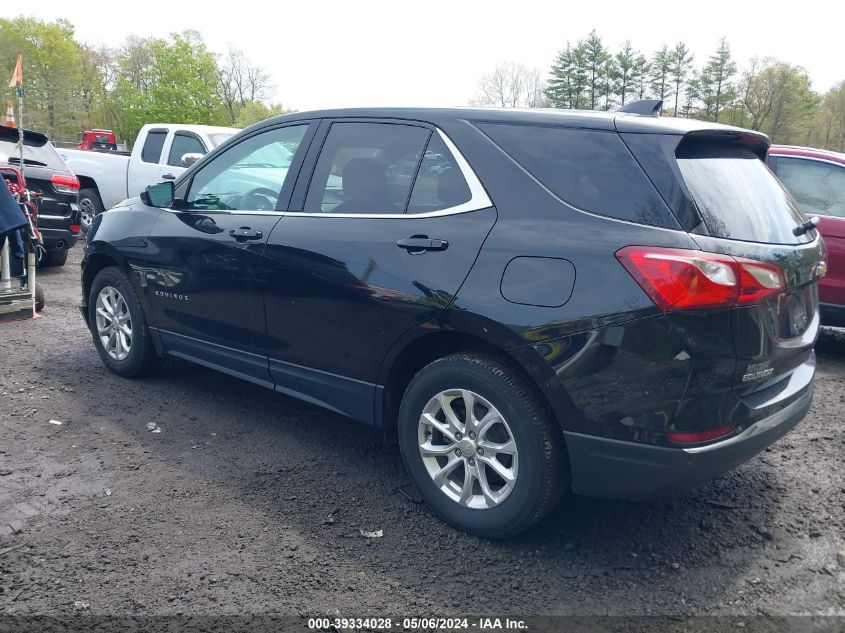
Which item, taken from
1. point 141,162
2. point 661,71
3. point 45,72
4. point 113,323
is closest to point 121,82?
point 45,72

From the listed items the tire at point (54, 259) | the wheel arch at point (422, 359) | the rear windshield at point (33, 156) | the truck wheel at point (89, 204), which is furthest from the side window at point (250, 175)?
the truck wheel at point (89, 204)

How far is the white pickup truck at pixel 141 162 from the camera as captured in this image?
1246 cm

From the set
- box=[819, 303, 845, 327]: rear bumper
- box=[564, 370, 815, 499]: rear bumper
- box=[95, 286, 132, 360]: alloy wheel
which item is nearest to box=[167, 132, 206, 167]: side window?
box=[95, 286, 132, 360]: alloy wheel

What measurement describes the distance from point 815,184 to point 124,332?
592 cm

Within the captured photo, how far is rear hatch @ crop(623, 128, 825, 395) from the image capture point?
2.84 metres

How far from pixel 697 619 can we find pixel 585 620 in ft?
1.36

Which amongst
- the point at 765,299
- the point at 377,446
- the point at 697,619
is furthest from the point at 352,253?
the point at 697,619

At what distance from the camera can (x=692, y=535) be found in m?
3.35

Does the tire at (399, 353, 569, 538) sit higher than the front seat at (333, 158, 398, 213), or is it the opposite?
the front seat at (333, 158, 398, 213)

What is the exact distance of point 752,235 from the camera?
301cm

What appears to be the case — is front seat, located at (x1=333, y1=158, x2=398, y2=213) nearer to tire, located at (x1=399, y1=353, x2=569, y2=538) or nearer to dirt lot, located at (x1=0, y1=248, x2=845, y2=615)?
tire, located at (x1=399, y1=353, x2=569, y2=538)

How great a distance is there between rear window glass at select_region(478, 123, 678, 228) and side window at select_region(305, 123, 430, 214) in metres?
0.51

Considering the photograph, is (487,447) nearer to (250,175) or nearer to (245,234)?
(245,234)

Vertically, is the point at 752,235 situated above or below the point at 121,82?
below
